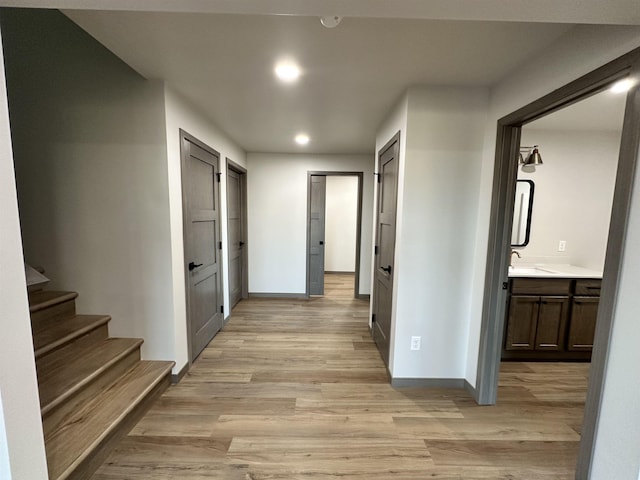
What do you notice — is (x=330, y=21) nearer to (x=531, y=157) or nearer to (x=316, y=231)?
(x=531, y=157)

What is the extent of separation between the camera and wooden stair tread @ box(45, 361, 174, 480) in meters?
1.36

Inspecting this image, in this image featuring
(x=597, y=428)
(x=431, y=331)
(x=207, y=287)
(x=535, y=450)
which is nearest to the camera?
(x=597, y=428)

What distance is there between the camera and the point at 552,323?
2572 mm

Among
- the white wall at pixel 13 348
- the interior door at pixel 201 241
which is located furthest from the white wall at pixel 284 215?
the white wall at pixel 13 348

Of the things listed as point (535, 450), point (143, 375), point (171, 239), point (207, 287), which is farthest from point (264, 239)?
point (535, 450)

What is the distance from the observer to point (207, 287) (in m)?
2.86

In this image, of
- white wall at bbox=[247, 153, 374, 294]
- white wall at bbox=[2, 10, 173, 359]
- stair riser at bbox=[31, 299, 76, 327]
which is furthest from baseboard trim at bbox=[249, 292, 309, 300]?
stair riser at bbox=[31, 299, 76, 327]

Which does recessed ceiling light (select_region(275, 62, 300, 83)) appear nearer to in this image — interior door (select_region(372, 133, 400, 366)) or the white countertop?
interior door (select_region(372, 133, 400, 366))

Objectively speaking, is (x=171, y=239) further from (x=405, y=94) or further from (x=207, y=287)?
(x=405, y=94)

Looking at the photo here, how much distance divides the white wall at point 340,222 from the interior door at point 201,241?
3376 mm

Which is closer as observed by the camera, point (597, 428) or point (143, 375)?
point (597, 428)

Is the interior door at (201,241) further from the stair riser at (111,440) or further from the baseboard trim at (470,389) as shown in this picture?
the baseboard trim at (470,389)

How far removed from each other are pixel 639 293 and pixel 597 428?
0.65 metres

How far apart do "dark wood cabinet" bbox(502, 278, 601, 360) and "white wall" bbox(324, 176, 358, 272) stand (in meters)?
3.85
